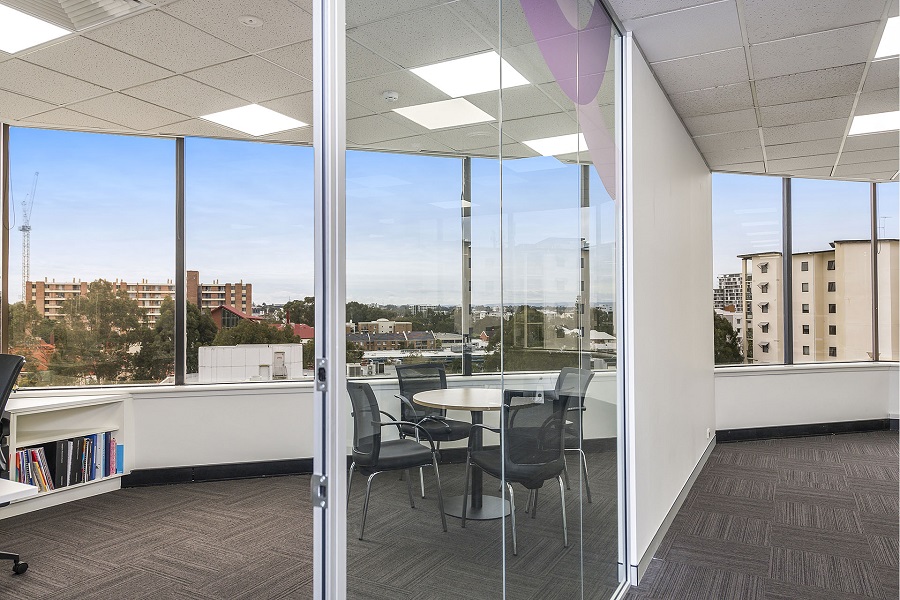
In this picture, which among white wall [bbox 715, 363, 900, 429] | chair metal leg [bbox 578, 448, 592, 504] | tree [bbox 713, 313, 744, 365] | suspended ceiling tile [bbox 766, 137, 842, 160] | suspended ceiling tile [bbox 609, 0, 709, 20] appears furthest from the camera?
tree [bbox 713, 313, 744, 365]

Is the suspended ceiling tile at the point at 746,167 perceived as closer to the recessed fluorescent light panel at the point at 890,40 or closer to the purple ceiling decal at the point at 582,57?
the recessed fluorescent light panel at the point at 890,40

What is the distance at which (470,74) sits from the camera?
5.12 ft

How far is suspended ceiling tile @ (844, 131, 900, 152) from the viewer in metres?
4.68

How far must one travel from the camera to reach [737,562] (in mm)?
3113

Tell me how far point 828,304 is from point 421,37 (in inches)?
256

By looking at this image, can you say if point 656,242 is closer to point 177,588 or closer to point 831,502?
point 831,502

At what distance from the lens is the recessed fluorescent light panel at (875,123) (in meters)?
4.21

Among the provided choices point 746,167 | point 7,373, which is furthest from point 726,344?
point 7,373

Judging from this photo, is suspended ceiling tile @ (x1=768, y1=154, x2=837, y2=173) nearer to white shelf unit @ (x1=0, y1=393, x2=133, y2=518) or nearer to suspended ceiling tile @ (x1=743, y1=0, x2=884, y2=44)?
suspended ceiling tile @ (x1=743, y1=0, x2=884, y2=44)

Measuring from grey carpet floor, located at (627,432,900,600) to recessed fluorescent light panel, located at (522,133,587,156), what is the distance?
6.38 feet

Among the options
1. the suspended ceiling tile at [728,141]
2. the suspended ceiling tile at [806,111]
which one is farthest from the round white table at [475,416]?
the suspended ceiling tile at [728,141]

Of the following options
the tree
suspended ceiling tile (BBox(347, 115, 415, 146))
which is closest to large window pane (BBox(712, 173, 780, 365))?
the tree

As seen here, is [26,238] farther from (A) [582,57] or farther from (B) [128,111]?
(A) [582,57]

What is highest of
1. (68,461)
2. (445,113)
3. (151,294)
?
(445,113)
